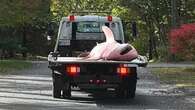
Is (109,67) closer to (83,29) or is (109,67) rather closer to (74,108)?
(74,108)

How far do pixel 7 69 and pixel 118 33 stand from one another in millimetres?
13888

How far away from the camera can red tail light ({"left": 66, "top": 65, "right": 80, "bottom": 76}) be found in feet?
49.4

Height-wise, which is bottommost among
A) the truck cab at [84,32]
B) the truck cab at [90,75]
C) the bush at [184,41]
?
the bush at [184,41]

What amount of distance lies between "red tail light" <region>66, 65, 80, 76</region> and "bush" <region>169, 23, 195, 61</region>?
1328cm

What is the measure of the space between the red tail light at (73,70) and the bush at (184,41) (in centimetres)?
1328

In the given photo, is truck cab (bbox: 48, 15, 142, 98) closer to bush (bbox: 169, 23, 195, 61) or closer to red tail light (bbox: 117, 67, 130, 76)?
red tail light (bbox: 117, 67, 130, 76)

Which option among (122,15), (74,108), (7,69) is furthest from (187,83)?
(122,15)

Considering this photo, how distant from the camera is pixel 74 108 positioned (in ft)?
46.1

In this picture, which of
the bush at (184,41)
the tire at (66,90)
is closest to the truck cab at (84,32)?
the tire at (66,90)

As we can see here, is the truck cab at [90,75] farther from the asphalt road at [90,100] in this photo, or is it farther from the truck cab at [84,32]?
the truck cab at [84,32]

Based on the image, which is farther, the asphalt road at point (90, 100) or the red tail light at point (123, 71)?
the red tail light at point (123, 71)

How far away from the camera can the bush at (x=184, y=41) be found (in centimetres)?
2766

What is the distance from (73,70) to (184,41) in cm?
1386

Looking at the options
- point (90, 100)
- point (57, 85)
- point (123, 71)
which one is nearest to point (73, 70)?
point (57, 85)
